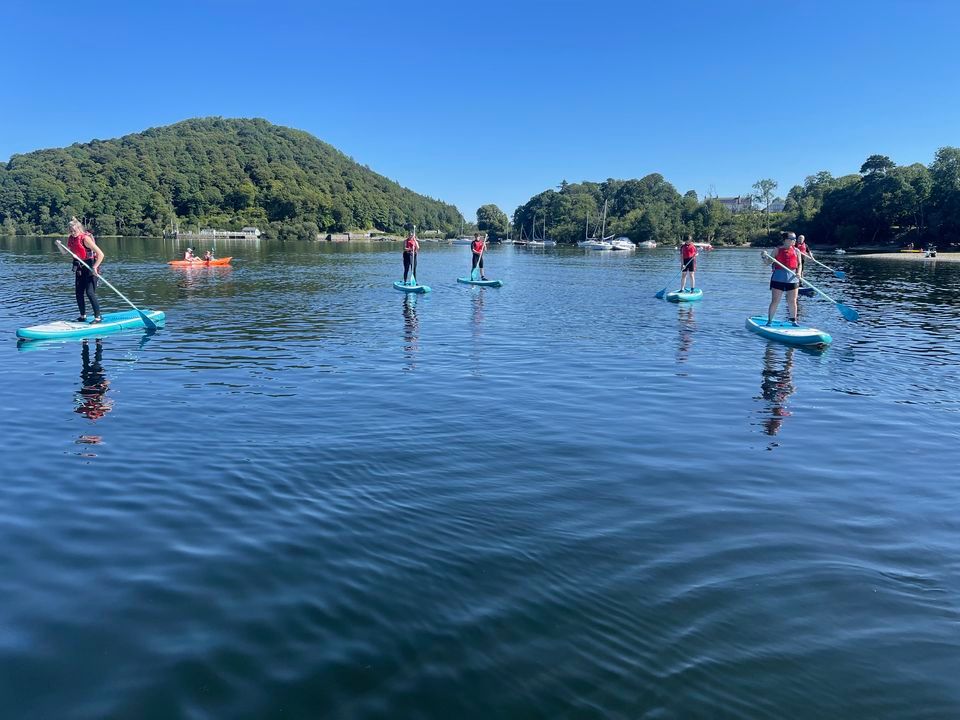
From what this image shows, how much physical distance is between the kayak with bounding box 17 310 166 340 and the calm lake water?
3533 millimetres

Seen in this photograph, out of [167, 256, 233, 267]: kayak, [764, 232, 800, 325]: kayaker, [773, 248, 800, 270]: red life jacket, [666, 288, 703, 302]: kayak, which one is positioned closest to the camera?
[764, 232, 800, 325]: kayaker

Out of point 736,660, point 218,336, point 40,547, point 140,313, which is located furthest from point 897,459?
point 140,313

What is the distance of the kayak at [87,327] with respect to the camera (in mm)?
17922

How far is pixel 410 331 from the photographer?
21.1m

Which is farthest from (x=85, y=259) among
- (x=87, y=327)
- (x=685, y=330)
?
(x=685, y=330)

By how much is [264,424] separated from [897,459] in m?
9.79

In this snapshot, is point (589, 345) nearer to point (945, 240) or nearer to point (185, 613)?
point (185, 613)

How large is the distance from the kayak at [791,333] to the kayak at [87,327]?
19461 millimetres

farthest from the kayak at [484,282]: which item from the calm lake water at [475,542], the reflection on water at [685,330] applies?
the calm lake water at [475,542]

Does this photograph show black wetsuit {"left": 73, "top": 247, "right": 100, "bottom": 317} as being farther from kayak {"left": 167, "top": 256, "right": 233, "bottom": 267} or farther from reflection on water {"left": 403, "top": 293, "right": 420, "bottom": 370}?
kayak {"left": 167, "top": 256, "right": 233, "bottom": 267}

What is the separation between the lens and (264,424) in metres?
10.4

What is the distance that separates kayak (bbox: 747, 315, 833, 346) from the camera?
18.7 m

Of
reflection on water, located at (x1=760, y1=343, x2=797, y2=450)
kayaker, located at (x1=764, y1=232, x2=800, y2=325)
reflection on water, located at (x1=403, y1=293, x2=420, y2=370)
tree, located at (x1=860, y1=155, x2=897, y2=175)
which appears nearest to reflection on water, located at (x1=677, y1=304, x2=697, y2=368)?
reflection on water, located at (x1=760, y1=343, x2=797, y2=450)

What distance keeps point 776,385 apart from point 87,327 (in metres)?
18.6
